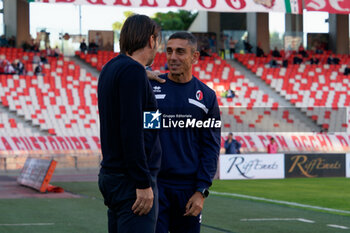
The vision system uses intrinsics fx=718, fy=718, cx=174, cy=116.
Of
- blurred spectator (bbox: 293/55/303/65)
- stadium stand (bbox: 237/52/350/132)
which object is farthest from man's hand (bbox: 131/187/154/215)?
blurred spectator (bbox: 293/55/303/65)

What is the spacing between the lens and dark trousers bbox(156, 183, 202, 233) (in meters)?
5.23

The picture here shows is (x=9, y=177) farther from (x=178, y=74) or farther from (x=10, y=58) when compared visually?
(x=178, y=74)

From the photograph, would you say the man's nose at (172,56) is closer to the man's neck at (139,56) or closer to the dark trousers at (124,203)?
the man's neck at (139,56)

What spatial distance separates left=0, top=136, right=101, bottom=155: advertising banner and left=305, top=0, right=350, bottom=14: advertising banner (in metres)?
10.1

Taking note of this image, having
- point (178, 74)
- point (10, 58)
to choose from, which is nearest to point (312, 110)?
point (10, 58)

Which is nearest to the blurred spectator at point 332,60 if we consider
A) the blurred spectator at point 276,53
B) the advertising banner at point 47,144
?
the blurred spectator at point 276,53

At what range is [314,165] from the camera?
969 inches

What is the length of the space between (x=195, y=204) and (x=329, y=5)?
2551 centimetres

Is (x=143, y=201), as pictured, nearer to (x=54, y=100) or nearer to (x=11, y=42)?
(x=54, y=100)

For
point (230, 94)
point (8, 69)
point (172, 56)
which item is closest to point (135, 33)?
point (172, 56)

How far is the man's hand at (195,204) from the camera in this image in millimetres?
5156

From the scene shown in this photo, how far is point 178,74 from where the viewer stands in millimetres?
5301

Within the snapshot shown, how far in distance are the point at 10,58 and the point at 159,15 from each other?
188ft

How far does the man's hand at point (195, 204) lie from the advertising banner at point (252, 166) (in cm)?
1822
